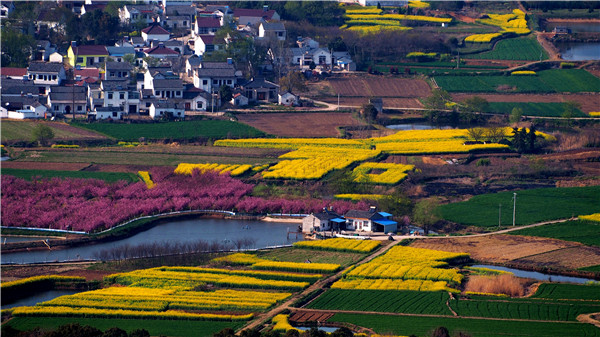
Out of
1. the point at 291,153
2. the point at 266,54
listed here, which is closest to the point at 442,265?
the point at 291,153

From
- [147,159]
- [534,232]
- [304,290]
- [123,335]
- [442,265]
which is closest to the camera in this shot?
[123,335]

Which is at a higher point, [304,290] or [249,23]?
[249,23]

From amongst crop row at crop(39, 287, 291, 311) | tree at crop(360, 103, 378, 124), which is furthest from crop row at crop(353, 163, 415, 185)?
crop row at crop(39, 287, 291, 311)

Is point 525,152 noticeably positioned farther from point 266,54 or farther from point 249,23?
point 249,23

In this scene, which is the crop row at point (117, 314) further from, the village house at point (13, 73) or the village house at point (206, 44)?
the village house at point (206, 44)

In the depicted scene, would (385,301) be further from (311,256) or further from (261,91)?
(261,91)

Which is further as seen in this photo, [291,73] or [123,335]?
[291,73]

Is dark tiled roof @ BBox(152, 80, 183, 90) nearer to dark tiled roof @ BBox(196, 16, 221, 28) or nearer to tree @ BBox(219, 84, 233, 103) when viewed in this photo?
tree @ BBox(219, 84, 233, 103)
